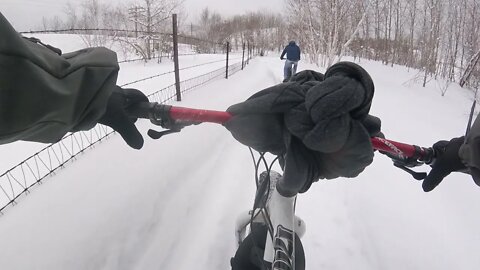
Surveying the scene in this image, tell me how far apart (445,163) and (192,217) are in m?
1.69

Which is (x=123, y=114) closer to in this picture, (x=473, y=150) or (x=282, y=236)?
(x=282, y=236)

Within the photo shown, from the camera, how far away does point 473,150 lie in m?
0.71

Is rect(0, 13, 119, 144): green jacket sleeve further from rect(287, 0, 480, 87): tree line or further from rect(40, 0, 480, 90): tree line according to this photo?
rect(287, 0, 480, 87): tree line

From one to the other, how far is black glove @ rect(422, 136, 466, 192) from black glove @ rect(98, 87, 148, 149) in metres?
0.86

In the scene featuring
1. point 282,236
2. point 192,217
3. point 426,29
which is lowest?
point 192,217

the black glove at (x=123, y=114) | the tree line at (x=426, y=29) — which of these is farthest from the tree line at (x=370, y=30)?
the black glove at (x=123, y=114)

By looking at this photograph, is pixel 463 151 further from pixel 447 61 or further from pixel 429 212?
pixel 447 61

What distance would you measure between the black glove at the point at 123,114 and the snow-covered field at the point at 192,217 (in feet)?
3.19

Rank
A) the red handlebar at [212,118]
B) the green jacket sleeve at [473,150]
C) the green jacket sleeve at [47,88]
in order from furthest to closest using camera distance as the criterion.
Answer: the red handlebar at [212,118] → the green jacket sleeve at [473,150] → the green jacket sleeve at [47,88]

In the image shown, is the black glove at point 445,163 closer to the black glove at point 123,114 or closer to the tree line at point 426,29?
the black glove at point 123,114

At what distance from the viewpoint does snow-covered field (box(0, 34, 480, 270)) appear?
1583 mm

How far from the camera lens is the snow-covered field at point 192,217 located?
158 cm

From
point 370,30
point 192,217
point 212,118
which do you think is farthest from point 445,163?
point 370,30

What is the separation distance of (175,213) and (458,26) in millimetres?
19460
